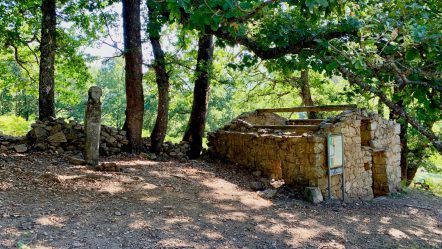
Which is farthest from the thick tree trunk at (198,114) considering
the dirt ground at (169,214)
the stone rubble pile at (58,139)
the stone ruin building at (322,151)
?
the dirt ground at (169,214)

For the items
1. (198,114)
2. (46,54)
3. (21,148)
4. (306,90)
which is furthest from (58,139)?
(306,90)

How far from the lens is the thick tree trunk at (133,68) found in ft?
30.3

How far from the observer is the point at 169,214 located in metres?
5.14

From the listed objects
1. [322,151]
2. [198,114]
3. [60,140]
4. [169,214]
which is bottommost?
[169,214]

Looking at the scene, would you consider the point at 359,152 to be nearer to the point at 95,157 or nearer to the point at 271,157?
the point at 271,157

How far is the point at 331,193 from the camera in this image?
7965 mm

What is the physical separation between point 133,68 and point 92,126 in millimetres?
2674

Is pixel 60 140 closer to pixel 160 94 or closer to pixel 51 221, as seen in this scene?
pixel 160 94

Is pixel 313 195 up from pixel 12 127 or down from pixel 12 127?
down

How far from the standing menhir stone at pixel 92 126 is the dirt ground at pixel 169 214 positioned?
0.47 meters

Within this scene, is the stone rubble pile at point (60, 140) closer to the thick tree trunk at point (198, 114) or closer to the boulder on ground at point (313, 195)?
the thick tree trunk at point (198, 114)

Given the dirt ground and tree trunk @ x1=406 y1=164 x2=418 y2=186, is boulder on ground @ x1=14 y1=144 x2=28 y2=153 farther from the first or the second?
tree trunk @ x1=406 y1=164 x2=418 y2=186

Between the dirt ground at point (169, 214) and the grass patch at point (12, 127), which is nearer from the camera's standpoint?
the dirt ground at point (169, 214)

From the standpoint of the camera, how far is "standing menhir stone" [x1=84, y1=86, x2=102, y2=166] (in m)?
7.12
